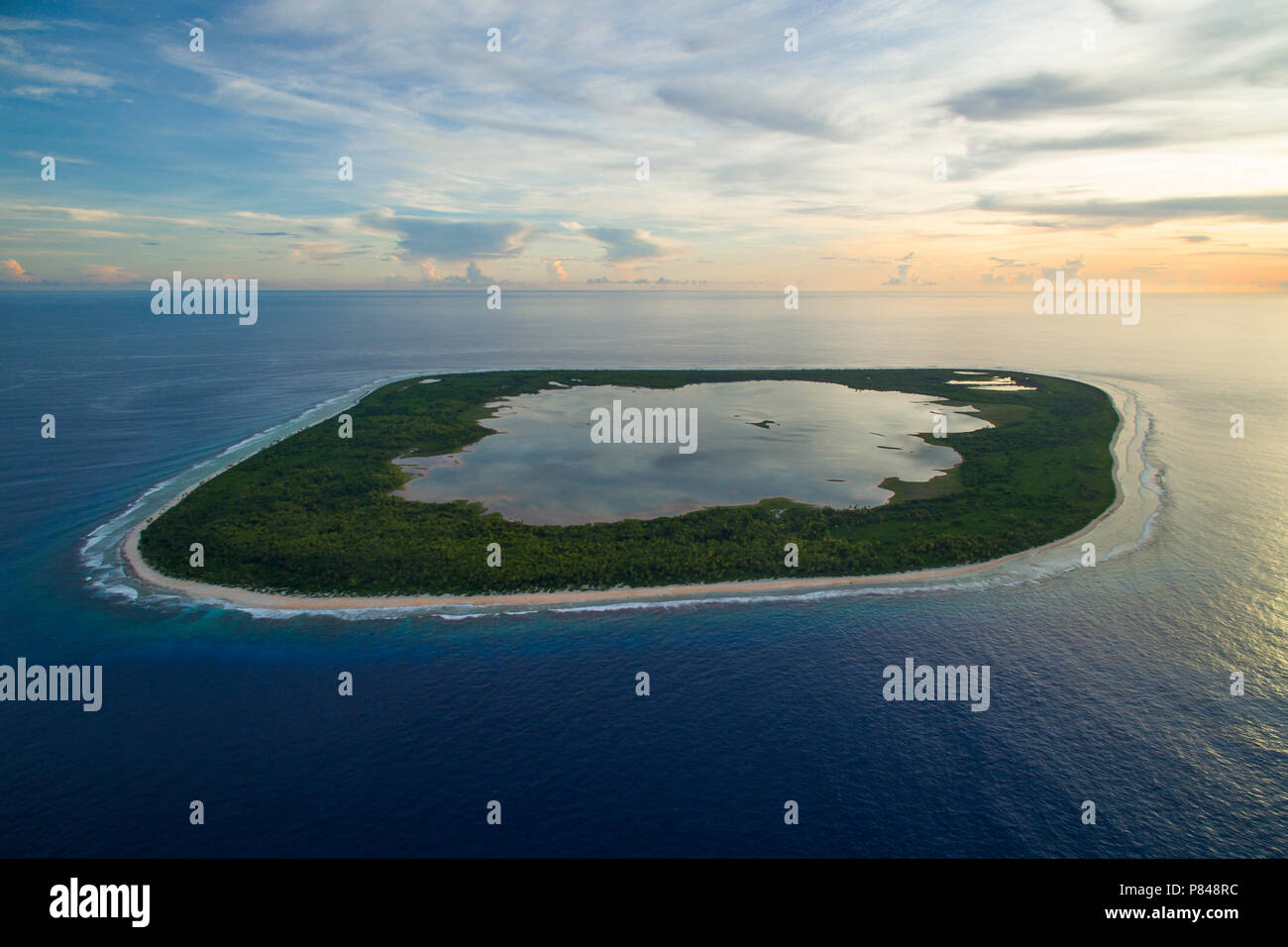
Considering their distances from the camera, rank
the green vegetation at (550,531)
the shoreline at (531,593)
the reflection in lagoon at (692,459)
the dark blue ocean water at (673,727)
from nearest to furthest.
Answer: the dark blue ocean water at (673,727), the shoreline at (531,593), the green vegetation at (550,531), the reflection in lagoon at (692,459)

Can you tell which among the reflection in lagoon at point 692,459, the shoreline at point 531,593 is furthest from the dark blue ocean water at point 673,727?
the reflection in lagoon at point 692,459

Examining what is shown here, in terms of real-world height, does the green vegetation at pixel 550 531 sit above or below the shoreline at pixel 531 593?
above

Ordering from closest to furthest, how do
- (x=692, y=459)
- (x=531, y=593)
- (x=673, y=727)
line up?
1. (x=673, y=727)
2. (x=531, y=593)
3. (x=692, y=459)

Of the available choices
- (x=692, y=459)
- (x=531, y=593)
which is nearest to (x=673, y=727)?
(x=531, y=593)

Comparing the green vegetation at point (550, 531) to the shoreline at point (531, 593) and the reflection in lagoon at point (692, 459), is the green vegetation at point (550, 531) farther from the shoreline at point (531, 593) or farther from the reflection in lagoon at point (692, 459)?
the reflection in lagoon at point (692, 459)

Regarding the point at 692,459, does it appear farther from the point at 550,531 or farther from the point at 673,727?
the point at 673,727

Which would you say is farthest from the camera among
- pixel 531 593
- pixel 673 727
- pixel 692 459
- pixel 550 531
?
pixel 692 459
